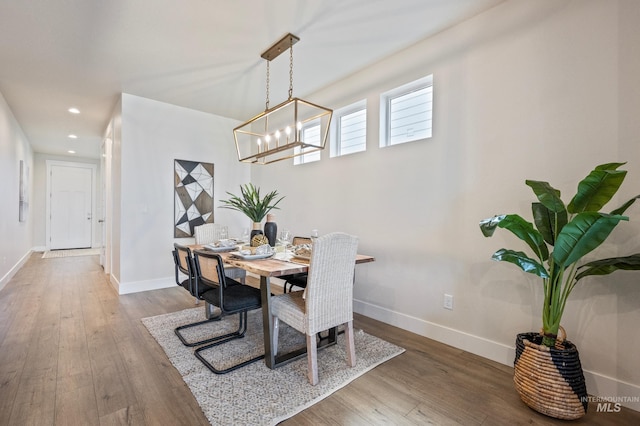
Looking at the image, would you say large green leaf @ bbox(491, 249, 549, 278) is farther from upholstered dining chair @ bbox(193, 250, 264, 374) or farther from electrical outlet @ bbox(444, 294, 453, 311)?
upholstered dining chair @ bbox(193, 250, 264, 374)

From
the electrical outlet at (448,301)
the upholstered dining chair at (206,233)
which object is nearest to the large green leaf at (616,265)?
the electrical outlet at (448,301)

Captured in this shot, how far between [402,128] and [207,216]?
3.39m

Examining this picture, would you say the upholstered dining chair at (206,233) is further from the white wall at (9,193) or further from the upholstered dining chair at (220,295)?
the white wall at (9,193)

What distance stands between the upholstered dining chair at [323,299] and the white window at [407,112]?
58.9 inches

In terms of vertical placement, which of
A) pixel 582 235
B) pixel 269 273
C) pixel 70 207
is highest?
pixel 70 207

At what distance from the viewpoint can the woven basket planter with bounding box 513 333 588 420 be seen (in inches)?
64.1

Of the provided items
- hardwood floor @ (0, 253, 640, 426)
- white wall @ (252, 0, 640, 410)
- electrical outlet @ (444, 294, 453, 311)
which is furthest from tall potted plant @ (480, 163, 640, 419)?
electrical outlet @ (444, 294, 453, 311)

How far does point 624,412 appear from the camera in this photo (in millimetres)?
1739

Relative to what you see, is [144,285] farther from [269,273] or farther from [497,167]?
[497,167]

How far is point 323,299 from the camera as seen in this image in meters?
2.06

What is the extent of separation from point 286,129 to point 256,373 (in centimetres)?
198

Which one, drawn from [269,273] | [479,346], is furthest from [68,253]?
[479,346]

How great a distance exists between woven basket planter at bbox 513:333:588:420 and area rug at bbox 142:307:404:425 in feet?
3.11

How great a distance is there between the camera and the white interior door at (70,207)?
26.6 ft
